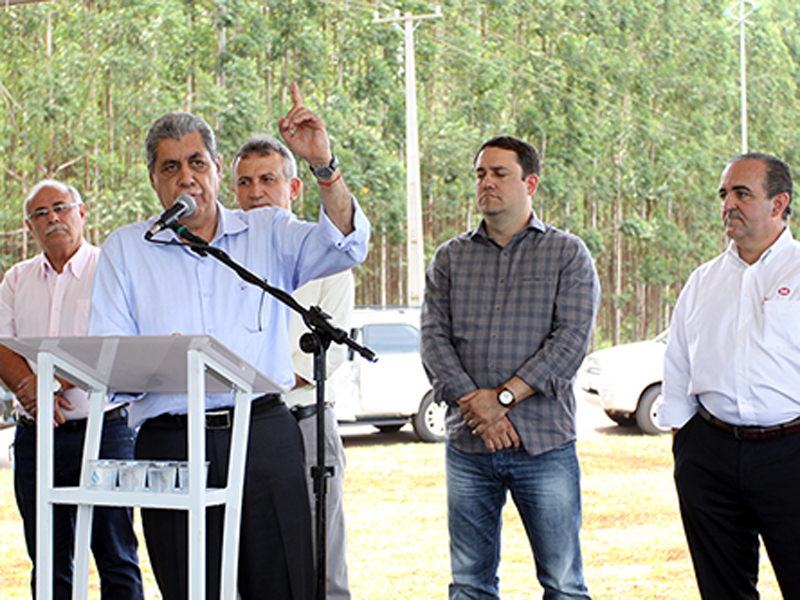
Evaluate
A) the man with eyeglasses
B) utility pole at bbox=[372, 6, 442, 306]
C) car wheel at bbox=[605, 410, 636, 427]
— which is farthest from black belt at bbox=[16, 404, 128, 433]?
utility pole at bbox=[372, 6, 442, 306]

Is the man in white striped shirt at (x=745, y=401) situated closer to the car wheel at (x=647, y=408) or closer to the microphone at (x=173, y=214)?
the microphone at (x=173, y=214)

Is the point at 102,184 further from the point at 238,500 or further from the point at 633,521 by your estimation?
the point at 238,500

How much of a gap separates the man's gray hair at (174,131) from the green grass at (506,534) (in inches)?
103

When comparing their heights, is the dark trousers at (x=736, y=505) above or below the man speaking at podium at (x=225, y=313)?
below

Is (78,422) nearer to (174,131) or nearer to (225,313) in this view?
(225,313)

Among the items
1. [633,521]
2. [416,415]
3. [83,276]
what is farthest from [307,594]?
[416,415]

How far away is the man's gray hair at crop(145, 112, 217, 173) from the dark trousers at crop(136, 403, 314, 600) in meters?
0.72

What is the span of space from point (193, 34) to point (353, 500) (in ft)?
49.0

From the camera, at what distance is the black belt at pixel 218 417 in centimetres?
220

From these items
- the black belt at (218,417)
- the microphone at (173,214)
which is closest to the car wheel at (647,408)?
the black belt at (218,417)

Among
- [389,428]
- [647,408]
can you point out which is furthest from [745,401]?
[389,428]

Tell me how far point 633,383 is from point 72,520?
650cm

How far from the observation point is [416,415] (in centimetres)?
892

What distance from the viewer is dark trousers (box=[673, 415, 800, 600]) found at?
2900 mm
